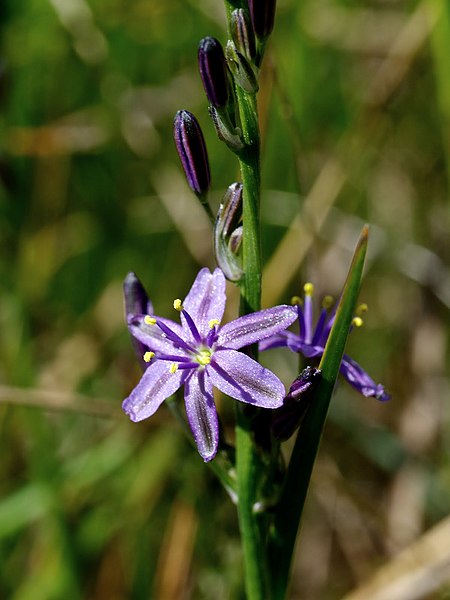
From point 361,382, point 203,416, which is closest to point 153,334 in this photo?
point 203,416

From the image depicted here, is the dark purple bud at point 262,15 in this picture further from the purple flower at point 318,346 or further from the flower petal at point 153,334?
the flower petal at point 153,334

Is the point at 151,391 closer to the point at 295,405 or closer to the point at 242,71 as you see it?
the point at 295,405

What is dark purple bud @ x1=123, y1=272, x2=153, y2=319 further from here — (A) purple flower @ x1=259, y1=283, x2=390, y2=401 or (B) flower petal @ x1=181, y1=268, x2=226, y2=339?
(A) purple flower @ x1=259, y1=283, x2=390, y2=401

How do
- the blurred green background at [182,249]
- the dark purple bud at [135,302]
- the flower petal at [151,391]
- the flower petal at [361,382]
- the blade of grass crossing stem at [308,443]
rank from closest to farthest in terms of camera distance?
the blade of grass crossing stem at [308,443] < the flower petal at [151,391] < the flower petal at [361,382] < the dark purple bud at [135,302] < the blurred green background at [182,249]

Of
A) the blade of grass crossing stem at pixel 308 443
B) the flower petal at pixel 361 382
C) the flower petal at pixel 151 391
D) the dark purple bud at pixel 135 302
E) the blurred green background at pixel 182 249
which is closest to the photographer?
the blade of grass crossing stem at pixel 308 443

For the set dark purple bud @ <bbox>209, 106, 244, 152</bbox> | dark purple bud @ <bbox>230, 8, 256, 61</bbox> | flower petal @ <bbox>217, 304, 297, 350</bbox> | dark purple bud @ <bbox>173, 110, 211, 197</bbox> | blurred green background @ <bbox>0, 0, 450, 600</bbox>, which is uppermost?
dark purple bud @ <bbox>230, 8, 256, 61</bbox>

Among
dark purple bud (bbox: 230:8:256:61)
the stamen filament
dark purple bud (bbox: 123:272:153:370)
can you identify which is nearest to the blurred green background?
dark purple bud (bbox: 123:272:153:370)

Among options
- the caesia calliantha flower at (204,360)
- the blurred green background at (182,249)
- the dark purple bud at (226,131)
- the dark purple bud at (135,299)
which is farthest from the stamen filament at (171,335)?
the blurred green background at (182,249)

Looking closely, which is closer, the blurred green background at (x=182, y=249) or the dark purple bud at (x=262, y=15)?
the dark purple bud at (x=262, y=15)
